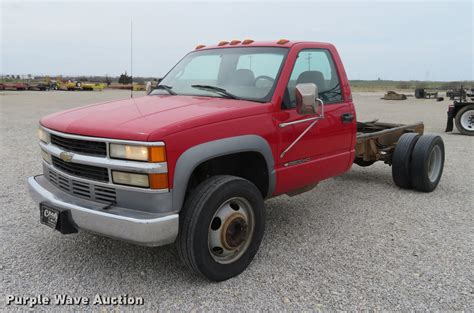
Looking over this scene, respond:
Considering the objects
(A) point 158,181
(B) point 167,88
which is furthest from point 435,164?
(A) point 158,181

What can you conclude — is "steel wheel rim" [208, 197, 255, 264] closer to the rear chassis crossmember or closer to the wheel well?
the wheel well

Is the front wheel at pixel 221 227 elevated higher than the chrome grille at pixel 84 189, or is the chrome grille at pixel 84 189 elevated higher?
the chrome grille at pixel 84 189

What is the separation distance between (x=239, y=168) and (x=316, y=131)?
2.98 ft

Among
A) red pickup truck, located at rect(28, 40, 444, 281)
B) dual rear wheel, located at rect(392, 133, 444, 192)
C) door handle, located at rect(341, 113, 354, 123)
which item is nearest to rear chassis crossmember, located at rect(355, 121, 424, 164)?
dual rear wheel, located at rect(392, 133, 444, 192)

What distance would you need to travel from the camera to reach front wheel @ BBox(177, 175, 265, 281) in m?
3.23

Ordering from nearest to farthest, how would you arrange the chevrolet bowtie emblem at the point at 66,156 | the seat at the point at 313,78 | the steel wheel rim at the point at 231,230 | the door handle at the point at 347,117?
the chevrolet bowtie emblem at the point at 66,156, the steel wheel rim at the point at 231,230, the seat at the point at 313,78, the door handle at the point at 347,117

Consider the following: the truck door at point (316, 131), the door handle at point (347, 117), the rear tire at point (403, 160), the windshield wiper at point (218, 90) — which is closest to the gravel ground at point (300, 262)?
the rear tire at point (403, 160)

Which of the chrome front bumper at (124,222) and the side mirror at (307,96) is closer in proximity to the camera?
the chrome front bumper at (124,222)

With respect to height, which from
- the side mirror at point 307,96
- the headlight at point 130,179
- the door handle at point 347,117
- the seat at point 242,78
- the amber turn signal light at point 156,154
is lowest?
the headlight at point 130,179

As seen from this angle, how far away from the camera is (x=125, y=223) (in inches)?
119

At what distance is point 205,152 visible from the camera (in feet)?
10.7

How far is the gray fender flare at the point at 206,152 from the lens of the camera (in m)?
3.14

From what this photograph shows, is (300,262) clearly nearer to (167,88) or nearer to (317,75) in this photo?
(317,75)

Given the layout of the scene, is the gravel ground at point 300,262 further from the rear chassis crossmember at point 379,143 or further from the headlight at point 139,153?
the headlight at point 139,153
